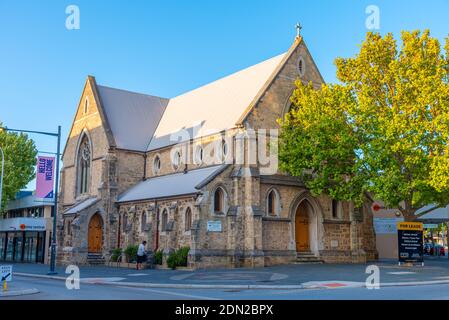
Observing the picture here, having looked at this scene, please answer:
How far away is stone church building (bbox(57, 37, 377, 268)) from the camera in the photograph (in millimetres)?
31062

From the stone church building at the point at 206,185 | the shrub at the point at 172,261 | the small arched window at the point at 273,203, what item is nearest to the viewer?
the shrub at the point at 172,261

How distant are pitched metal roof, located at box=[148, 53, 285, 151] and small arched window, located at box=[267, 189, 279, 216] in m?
4.83

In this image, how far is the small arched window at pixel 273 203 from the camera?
3262 cm

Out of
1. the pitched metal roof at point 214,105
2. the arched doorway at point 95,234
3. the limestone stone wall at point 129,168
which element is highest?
the pitched metal roof at point 214,105

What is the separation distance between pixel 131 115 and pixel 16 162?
1676 cm

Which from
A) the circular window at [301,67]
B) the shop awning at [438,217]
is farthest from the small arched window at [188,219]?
the shop awning at [438,217]

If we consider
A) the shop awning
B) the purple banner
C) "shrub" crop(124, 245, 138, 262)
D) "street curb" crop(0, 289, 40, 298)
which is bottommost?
"street curb" crop(0, 289, 40, 298)

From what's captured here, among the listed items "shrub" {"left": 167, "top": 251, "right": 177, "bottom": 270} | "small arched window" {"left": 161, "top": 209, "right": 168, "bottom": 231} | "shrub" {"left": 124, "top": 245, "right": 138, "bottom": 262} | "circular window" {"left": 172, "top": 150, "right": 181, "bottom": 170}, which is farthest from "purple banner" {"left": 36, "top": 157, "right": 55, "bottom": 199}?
"circular window" {"left": 172, "top": 150, "right": 181, "bottom": 170}

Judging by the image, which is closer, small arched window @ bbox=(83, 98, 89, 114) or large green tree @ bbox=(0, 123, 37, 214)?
small arched window @ bbox=(83, 98, 89, 114)

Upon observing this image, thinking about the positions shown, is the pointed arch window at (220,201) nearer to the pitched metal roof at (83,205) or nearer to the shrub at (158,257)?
the shrub at (158,257)

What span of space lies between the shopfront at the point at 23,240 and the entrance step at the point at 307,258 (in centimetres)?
2225

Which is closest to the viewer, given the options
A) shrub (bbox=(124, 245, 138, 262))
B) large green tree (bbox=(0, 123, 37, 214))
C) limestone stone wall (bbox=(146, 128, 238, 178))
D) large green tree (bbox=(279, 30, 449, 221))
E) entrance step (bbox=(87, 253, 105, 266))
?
large green tree (bbox=(279, 30, 449, 221))

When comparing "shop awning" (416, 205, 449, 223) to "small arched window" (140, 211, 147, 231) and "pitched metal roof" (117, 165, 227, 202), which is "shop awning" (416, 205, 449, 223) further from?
"small arched window" (140, 211, 147, 231)
